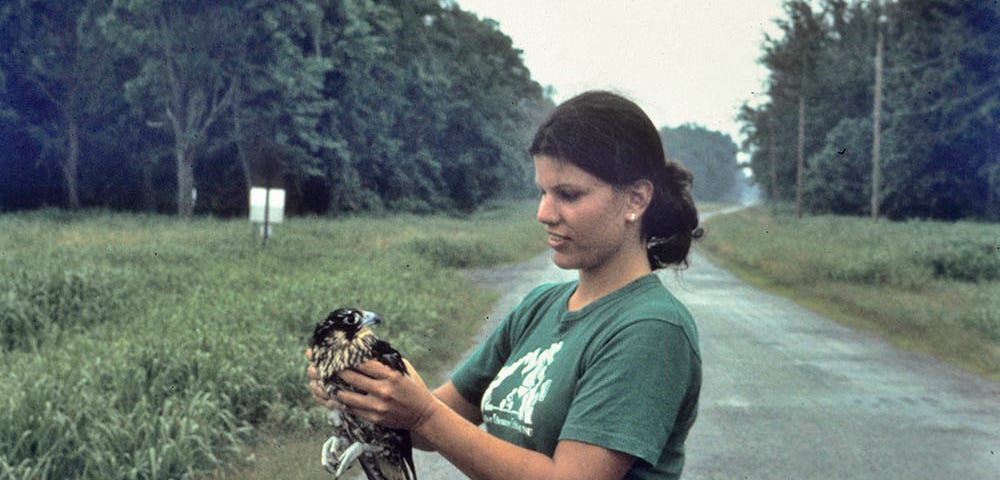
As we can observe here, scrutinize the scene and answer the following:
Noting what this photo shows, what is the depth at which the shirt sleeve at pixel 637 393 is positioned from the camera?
1527 millimetres

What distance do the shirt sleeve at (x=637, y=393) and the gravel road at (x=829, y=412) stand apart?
2201 millimetres

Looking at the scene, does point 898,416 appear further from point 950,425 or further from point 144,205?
point 144,205

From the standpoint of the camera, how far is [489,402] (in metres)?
1.85

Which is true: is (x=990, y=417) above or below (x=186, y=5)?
below

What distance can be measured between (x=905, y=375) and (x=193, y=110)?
2858 centimetres

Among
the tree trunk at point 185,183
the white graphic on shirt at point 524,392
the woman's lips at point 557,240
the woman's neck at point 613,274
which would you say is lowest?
the white graphic on shirt at point 524,392

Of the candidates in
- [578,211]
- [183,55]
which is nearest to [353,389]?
[578,211]

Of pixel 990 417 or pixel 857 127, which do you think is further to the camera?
pixel 857 127

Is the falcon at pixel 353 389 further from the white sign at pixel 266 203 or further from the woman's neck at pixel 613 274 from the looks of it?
the white sign at pixel 266 203

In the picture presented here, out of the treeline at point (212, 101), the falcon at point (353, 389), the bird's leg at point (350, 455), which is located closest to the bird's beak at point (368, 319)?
the falcon at point (353, 389)

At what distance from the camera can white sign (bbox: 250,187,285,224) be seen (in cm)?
1666

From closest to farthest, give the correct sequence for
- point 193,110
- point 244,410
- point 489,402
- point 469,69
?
point 489,402
point 244,410
point 193,110
point 469,69

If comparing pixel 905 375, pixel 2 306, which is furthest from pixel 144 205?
pixel 905 375

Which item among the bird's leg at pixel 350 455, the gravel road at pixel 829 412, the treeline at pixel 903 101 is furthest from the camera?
the treeline at pixel 903 101
